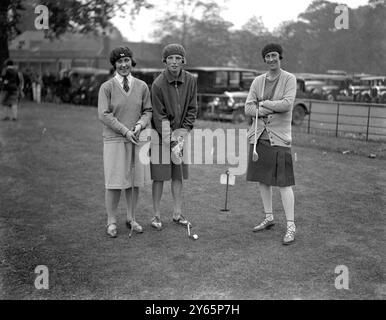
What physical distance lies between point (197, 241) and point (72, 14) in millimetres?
19853

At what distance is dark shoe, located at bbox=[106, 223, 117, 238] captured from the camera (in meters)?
4.95

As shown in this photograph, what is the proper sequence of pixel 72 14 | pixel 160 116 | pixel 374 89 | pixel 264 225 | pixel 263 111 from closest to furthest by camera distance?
pixel 263 111 < pixel 160 116 < pixel 264 225 < pixel 374 89 < pixel 72 14

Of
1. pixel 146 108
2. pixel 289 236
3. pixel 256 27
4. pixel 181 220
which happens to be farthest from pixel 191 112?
pixel 256 27

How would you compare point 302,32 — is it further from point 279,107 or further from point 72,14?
point 279,107

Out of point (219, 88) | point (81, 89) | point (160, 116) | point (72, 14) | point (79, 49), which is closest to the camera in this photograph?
point (160, 116)

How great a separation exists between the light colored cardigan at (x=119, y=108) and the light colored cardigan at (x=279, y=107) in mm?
1081

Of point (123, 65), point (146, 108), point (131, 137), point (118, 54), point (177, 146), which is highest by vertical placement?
point (118, 54)

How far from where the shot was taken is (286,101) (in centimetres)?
470

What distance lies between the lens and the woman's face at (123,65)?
4.88 meters

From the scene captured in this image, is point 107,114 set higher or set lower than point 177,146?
higher

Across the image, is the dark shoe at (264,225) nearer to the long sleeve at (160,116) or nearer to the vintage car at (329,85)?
the long sleeve at (160,116)

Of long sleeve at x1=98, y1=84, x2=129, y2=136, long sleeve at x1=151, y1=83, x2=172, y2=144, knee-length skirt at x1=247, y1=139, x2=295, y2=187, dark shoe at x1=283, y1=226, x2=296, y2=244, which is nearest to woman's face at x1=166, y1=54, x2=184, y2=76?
long sleeve at x1=151, y1=83, x2=172, y2=144

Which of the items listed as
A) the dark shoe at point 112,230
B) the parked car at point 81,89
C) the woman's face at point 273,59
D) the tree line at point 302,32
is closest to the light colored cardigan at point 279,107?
the woman's face at point 273,59

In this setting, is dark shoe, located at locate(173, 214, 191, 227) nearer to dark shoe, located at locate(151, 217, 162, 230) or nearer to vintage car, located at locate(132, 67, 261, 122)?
dark shoe, located at locate(151, 217, 162, 230)
